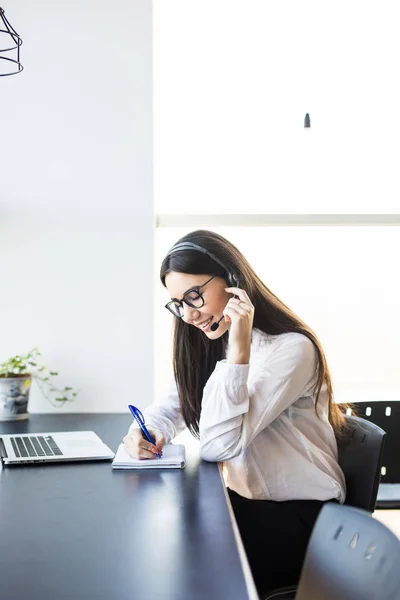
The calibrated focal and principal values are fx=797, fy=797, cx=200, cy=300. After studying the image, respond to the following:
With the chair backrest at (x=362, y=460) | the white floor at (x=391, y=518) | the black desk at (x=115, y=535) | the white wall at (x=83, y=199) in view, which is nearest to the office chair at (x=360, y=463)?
the chair backrest at (x=362, y=460)

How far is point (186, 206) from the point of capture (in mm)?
3277

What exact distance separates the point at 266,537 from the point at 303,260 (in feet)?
5.27

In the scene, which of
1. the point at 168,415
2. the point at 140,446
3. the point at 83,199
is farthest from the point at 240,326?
the point at 83,199

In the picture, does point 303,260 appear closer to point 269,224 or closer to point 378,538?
point 269,224

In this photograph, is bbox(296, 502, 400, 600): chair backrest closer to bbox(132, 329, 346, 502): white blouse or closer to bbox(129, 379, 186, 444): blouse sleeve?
bbox(132, 329, 346, 502): white blouse

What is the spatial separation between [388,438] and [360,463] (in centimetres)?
58

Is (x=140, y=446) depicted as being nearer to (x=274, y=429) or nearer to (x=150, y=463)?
(x=150, y=463)

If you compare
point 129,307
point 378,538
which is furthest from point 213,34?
point 378,538

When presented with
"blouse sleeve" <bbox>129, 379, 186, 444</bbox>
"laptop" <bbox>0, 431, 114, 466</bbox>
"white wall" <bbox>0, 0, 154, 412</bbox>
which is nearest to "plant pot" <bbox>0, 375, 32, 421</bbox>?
"white wall" <bbox>0, 0, 154, 412</bbox>

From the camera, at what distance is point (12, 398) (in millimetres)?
2768

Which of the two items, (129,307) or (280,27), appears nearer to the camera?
(129,307)

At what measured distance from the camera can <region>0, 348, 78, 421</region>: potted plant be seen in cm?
277

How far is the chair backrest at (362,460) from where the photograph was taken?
1.89 m

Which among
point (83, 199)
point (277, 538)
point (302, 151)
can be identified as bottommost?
point (277, 538)
